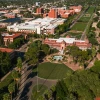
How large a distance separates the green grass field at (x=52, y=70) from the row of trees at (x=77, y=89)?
242 inches

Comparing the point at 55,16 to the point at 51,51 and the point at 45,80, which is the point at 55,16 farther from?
the point at 45,80

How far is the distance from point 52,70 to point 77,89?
39.9ft

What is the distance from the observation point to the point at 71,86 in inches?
1057

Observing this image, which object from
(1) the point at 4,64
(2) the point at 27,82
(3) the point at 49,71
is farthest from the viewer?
(3) the point at 49,71

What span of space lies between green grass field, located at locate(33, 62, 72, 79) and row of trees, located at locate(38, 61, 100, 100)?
6147 mm

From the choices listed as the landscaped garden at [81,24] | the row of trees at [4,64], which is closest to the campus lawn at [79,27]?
the landscaped garden at [81,24]

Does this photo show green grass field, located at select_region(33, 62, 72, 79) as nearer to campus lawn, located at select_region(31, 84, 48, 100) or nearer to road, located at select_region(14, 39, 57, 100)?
road, located at select_region(14, 39, 57, 100)

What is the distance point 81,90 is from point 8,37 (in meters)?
34.4

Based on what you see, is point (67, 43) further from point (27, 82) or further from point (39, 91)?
point (39, 91)

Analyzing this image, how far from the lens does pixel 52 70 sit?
38.1 m

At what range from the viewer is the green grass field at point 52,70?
3531cm

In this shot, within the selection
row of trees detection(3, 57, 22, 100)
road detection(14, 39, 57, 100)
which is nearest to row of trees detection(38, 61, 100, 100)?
road detection(14, 39, 57, 100)

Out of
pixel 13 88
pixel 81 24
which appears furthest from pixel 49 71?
pixel 81 24

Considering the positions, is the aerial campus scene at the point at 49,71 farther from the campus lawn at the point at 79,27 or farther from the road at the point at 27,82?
the campus lawn at the point at 79,27
